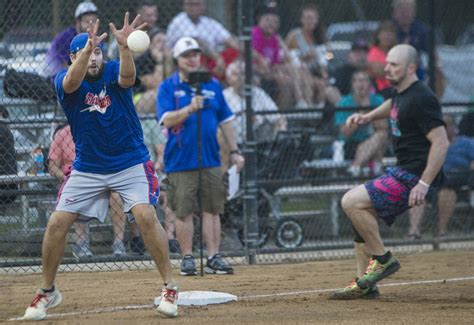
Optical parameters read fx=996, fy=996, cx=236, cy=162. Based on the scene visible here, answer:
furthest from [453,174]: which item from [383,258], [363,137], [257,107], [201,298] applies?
[201,298]

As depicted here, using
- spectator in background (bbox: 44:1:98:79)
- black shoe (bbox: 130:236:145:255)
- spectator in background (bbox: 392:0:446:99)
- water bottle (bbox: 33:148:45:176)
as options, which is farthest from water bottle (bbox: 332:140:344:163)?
water bottle (bbox: 33:148:45:176)

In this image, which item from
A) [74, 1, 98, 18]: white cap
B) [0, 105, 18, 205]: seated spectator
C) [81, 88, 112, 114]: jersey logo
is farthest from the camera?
[74, 1, 98, 18]: white cap

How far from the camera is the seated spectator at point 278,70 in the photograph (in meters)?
12.3

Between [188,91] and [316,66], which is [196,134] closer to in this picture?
[188,91]

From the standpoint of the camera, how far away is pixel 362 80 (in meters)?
12.3

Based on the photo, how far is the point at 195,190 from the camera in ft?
32.2

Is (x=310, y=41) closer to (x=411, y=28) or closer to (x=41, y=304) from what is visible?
(x=411, y=28)

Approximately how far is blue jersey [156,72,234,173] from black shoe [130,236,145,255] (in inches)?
30.8

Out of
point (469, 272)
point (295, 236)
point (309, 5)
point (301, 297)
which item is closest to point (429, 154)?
point (301, 297)

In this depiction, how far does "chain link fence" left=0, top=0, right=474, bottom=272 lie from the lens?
9594 mm

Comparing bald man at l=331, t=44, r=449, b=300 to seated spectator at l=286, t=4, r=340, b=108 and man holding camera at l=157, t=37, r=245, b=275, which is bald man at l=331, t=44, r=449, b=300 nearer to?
man holding camera at l=157, t=37, r=245, b=275

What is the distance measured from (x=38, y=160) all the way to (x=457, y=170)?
5.45 meters

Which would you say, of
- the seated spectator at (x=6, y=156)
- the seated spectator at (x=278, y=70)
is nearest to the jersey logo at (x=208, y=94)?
the seated spectator at (x=6, y=156)

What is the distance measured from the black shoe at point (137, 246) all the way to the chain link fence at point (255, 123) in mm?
14
